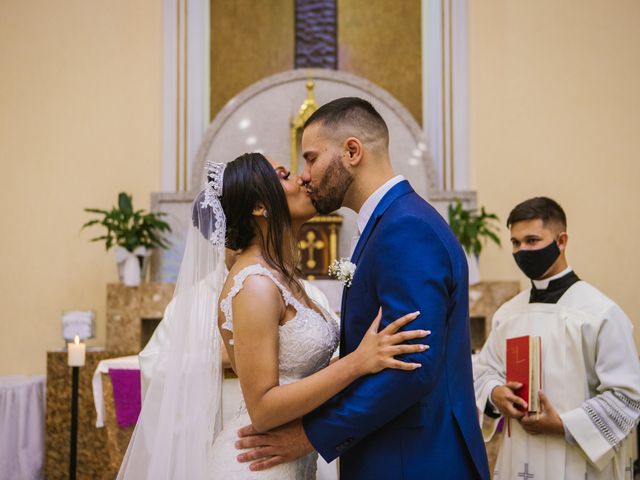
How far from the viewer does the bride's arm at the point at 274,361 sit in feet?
6.24

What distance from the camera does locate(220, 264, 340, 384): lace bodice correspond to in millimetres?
2307

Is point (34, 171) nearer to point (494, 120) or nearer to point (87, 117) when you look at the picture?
point (87, 117)

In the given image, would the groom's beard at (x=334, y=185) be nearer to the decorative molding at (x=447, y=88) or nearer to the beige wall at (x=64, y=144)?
the decorative molding at (x=447, y=88)

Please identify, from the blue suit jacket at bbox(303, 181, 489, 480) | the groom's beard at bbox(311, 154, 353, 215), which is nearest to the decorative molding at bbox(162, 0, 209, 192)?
the groom's beard at bbox(311, 154, 353, 215)

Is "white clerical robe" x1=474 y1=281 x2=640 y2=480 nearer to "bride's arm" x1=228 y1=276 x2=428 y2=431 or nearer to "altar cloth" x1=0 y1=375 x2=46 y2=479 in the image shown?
"bride's arm" x1=228 y1=276 x2=428 y2=431

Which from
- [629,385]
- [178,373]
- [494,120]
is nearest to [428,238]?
[178,373]

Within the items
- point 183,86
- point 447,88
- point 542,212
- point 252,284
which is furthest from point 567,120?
point 252,284

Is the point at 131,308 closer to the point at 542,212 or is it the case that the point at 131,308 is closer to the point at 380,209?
the point at 542,212

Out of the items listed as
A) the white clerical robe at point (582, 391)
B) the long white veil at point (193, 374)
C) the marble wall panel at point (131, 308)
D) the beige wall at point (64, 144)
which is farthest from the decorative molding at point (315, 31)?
the long white veil at point (193, 374)

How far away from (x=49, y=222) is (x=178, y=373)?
539cm

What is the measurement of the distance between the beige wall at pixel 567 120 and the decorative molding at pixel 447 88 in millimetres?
108

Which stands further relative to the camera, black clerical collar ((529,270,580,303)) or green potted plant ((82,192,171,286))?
green potted plant ((82,192,171,286))

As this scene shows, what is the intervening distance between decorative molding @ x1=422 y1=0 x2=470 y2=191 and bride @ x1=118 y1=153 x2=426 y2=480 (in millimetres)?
4879

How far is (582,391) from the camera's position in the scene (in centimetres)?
307
